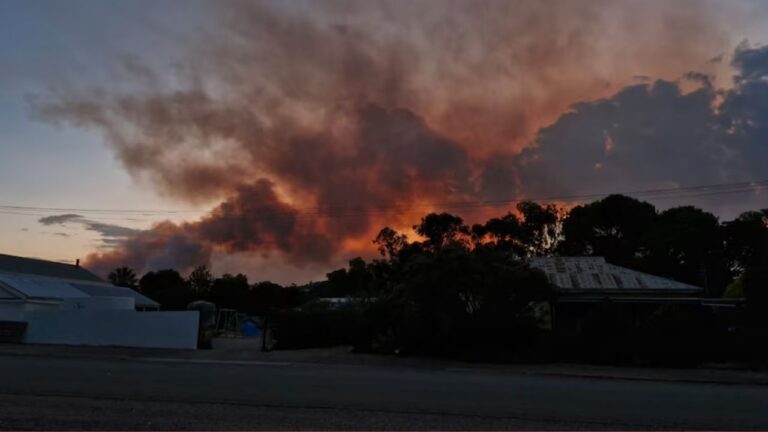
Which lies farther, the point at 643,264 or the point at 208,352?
the point at 643,264

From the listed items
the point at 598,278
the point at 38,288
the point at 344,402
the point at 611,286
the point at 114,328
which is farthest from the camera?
the point at 38,288

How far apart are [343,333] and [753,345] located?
1790cm

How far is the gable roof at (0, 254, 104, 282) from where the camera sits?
1938 inches

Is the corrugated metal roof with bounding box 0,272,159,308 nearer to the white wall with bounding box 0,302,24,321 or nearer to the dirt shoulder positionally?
the white wall with bounding box 0,302,24,321

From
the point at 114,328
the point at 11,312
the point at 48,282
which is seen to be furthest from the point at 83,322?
the point at 48,282

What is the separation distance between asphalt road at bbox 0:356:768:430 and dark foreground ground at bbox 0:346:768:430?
19 millimetres

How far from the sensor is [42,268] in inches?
2109

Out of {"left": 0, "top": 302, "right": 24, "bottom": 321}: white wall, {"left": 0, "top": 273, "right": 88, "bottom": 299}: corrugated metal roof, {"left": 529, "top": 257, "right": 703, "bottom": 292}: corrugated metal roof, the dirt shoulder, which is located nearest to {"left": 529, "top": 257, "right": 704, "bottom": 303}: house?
→ {"left": 529, "top": 257, "right": 703, "bottom": 292}: corrugated metal roof

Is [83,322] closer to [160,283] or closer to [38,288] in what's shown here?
[38,288]

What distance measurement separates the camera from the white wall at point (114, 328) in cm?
2961

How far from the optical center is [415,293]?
25797 millimetres

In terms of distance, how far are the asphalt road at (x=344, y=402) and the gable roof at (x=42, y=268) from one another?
123 feet

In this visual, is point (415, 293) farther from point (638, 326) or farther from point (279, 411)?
point (279, 411)

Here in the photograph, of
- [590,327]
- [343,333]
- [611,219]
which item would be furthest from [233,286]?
[590,327]
